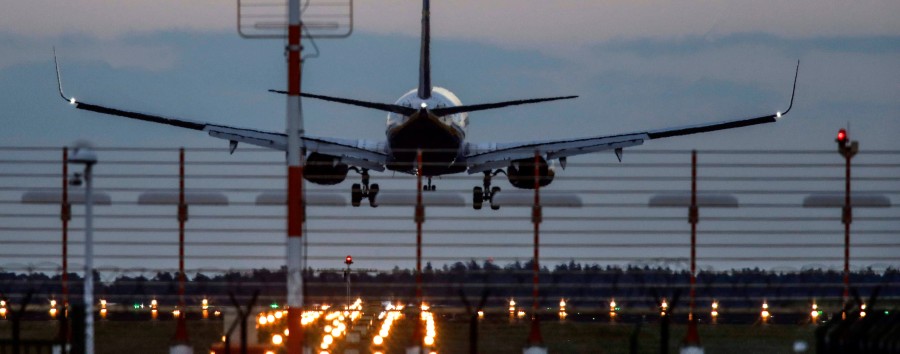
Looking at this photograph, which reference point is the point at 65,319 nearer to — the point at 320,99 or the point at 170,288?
the point at 170,288

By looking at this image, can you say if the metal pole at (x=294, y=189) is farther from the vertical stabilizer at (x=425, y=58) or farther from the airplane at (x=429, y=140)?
the vertical stabilizer at (x=425, y=58)

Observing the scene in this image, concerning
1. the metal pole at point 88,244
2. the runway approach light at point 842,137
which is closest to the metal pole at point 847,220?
the runway approach light at point 842,137

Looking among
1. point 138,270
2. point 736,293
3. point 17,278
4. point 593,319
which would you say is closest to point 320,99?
point 593,319

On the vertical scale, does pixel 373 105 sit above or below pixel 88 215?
above

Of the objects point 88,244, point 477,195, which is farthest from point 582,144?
point 88,244

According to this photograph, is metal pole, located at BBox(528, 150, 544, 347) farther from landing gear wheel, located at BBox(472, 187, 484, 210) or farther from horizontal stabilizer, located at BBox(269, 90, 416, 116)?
horizontal stabilizer, located at BBox(269, 90, 416, 116)

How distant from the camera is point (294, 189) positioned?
15961 millimetres

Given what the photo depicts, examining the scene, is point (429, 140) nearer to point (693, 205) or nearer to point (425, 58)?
point (425, 58)

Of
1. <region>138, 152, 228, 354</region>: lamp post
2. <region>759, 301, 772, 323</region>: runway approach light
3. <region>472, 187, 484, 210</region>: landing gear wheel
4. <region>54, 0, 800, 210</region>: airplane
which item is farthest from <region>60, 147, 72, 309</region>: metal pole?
<region>54, 0, 800, 210</region>: airplane

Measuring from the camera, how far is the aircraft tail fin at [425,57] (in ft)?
213

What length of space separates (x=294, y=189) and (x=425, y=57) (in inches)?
2164

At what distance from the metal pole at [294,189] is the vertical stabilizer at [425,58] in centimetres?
4661

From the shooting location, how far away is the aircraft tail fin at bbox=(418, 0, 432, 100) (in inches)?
2562

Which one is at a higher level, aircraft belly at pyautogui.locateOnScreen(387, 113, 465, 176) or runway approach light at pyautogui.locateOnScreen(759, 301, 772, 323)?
aircraft belly at pyautogui.locateOnScreen(387, 113, 465, 176)
